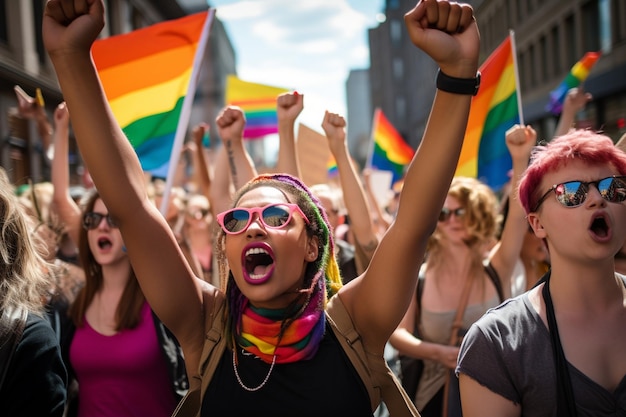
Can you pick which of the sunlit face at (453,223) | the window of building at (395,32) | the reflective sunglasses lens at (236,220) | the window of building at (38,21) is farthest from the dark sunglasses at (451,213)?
the window of building at (395,32)

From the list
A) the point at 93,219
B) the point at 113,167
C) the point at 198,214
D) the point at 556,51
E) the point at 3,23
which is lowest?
the point at 198,214

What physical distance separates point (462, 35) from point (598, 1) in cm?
1897

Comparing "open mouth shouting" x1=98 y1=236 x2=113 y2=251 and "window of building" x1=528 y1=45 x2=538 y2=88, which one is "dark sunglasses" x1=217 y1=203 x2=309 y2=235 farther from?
"window of building" x1=528 y1=45 x2=538 y2=88

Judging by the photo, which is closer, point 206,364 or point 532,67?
point 206,364

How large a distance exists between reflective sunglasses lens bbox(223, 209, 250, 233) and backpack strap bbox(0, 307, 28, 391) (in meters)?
0.73

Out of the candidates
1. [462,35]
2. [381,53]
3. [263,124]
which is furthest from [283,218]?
[381,53]

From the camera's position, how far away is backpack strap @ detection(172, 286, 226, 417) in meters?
1.89

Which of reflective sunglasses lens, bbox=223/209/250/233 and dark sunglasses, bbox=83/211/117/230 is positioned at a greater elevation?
reflective sunglasses lens, bbox=223/209/250/233

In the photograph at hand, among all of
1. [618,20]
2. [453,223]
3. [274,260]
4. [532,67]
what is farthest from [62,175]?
[532,67]

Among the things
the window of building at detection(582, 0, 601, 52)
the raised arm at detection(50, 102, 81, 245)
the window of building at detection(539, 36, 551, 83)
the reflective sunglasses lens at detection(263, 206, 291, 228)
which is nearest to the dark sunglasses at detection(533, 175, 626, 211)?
the reflective sunglasses lens at detection(263, 206, 291, 228)

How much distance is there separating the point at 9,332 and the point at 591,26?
65.7 ft

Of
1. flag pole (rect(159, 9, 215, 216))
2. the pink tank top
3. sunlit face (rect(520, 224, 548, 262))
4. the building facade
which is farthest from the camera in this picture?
the building facade

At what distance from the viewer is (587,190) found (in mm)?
1962

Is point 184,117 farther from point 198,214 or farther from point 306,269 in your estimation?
point 306,269
